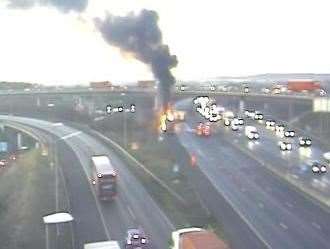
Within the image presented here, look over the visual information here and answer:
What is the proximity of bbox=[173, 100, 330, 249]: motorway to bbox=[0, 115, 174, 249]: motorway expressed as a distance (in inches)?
361

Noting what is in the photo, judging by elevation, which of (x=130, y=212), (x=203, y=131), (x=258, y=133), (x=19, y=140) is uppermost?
(x=203, y=131)

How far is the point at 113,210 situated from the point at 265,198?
19199mm

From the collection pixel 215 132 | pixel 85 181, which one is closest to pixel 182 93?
pixel 215 132

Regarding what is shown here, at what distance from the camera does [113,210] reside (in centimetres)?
6438

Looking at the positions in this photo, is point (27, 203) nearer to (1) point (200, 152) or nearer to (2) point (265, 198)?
(2) point (265, 198)

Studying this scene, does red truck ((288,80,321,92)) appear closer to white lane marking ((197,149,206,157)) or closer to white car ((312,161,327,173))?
white lane marking ((197,149,206,157))

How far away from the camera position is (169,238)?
54312 millimetres

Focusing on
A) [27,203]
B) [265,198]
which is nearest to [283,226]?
[265,198]

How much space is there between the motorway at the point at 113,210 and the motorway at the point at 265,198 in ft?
30.1

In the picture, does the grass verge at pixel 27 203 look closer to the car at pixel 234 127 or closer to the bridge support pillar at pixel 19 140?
the bridge support pillar at pixel 19 140

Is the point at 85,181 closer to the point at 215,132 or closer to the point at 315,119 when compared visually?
the point at 215,132

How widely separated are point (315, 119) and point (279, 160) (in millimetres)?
64030

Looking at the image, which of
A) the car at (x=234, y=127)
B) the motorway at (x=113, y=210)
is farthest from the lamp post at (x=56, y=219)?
the car at (x=234, y=127)

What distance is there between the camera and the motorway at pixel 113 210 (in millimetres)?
55781
